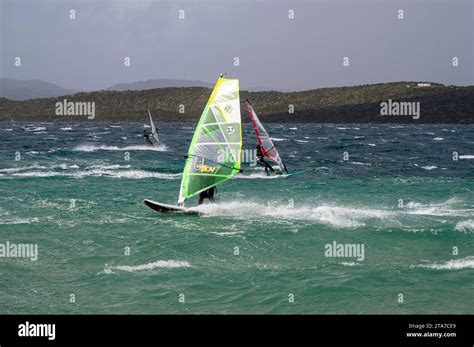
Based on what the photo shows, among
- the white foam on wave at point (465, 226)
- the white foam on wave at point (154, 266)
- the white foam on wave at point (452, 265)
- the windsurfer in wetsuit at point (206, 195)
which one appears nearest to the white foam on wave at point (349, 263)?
the white foam on wave at point (452, 265)

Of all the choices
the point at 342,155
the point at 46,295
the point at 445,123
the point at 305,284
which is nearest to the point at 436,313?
the point at 305,284

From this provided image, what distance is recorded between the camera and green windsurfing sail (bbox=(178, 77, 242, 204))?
947 inches

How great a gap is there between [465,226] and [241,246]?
1027cm

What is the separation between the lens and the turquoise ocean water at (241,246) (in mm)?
15898

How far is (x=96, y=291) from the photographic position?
16297mm

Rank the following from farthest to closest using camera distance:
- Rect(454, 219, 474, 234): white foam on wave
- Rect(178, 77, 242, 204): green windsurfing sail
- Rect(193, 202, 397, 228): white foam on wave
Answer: Rect(193, 202, 397, 228): white foam on wave < Rect(178, 77, 242, 204): green windsurfing sail < Rect(454, 219, 474, 234): white foam on wave

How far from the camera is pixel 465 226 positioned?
2459 centimetres

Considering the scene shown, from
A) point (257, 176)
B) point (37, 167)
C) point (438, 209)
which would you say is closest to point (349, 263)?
point (438, 209)

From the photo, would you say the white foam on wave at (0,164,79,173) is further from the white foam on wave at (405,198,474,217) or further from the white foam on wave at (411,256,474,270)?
the white foam on wave at (411,256,474,270)

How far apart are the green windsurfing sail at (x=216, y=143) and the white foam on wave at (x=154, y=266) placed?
5624 millimetres

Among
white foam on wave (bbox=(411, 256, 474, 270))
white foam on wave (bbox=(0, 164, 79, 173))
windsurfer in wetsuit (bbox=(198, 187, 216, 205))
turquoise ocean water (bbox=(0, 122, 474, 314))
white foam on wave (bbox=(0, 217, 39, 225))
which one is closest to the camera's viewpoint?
turquoise ocean water (bbox=(0, 122, 474, 314))

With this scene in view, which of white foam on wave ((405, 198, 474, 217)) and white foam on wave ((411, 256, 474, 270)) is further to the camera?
white foam on wave ((405, 198, 474, 217))

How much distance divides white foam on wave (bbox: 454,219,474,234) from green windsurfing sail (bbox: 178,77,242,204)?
9829 mm

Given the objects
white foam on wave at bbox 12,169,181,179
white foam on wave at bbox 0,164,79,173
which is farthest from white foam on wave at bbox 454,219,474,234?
white foam on wave at bbox 0,164,79,173
